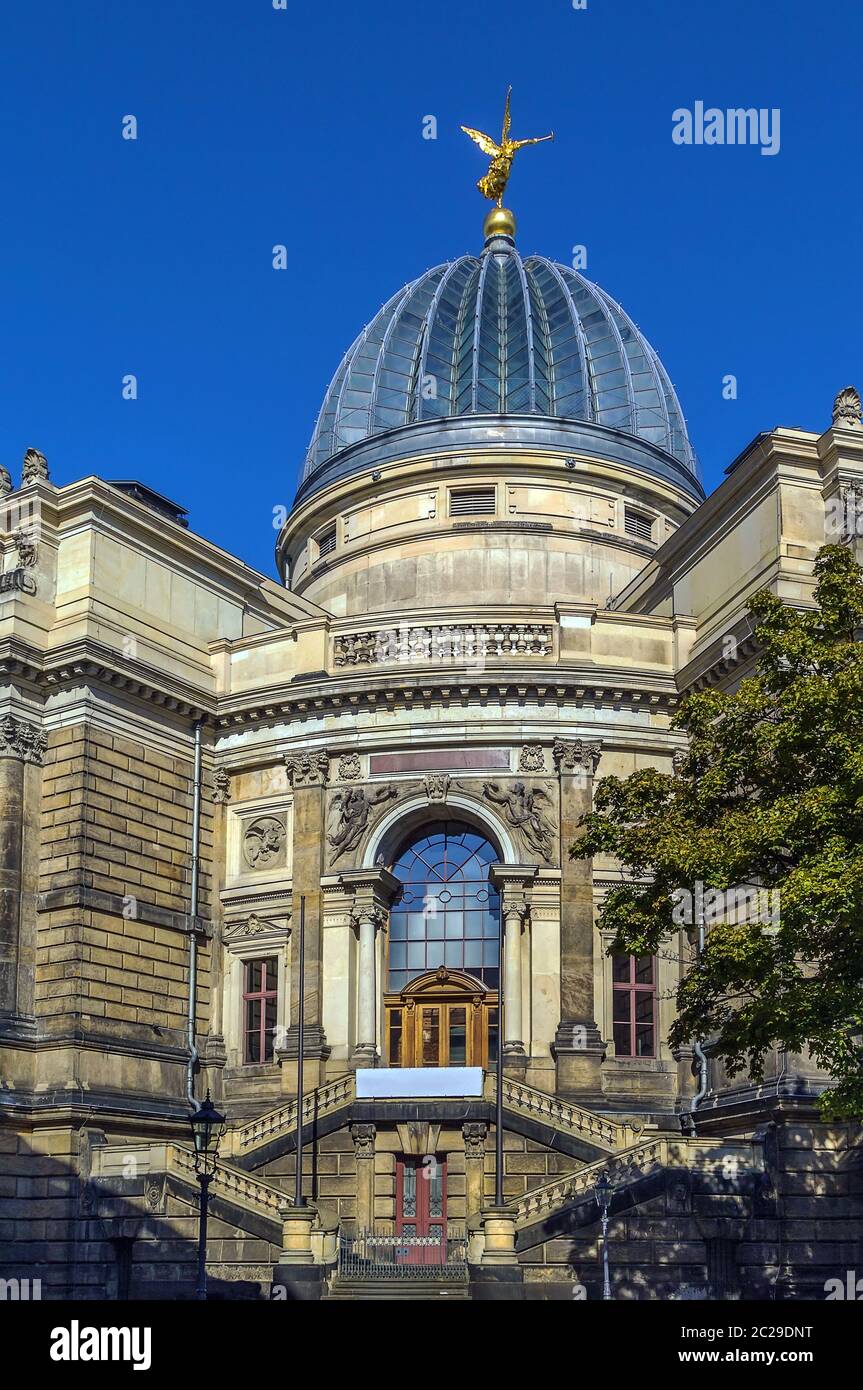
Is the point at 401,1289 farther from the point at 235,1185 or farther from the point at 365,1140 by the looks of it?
the point at 365,1140

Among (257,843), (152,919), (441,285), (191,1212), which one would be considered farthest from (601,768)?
(441,285)

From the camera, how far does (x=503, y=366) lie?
52.2 meters

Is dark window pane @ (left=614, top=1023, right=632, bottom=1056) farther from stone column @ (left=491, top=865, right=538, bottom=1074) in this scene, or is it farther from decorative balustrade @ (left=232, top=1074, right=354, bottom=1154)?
decorative balustrade @ (left=232, top=1074, right=354, bottom=1154)

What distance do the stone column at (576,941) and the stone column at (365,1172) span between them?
→ 4.60 meters

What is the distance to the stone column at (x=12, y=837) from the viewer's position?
119 feet

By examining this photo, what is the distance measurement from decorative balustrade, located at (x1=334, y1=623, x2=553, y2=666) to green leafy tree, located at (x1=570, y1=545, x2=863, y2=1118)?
1368 cm

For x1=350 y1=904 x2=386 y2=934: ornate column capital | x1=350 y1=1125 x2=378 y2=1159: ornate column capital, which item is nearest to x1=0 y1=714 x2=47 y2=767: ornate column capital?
x1=350 y1=904 x2=386 y2=934: ornate column capital

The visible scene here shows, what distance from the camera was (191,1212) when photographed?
32.0m

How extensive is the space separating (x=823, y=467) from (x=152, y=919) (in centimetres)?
1871

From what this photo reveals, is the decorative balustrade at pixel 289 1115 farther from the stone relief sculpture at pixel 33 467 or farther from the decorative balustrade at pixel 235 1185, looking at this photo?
the stone relief sculpture at pixel 33 467

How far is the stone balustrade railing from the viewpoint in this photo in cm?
3045

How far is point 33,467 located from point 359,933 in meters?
13.9

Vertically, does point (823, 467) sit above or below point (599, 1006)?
above

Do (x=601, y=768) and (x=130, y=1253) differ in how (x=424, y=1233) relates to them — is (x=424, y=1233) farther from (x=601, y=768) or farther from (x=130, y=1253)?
(x=601, y=768)
